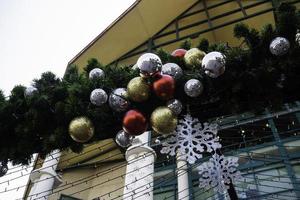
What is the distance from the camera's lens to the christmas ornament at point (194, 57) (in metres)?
2.95

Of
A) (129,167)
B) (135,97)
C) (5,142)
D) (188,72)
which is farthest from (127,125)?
(129,167)

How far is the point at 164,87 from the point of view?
271cm

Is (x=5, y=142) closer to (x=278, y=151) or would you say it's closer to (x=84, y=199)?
(x=278, y=151)

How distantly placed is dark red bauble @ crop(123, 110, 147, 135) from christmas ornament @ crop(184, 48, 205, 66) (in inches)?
24.1

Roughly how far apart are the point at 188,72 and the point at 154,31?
309 inches

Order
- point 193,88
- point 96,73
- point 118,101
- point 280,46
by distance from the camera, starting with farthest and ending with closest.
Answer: point 96,73, point 118,101, point 193,88, point 280,46

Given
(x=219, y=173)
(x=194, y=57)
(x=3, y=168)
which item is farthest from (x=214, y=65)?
(x=3, y=168)

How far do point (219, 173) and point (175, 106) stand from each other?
2.05ft

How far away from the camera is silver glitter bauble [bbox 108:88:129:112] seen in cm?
283

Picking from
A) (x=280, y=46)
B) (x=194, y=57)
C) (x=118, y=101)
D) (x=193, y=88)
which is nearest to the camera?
(x=280, y=46)

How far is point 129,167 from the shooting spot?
6.89 metres

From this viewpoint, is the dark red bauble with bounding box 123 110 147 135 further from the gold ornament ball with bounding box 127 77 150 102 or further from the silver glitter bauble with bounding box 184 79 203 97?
the silver glitter bauble with bounding box 184 79 203 97

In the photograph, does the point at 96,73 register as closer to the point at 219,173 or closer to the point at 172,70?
the point at 172,70

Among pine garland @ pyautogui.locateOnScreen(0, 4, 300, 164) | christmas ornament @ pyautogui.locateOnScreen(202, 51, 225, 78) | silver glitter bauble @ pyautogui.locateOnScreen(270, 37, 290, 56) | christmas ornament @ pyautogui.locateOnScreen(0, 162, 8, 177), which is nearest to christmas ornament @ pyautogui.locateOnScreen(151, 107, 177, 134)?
pine garland @ pyautogui.locateOnScreen(0, 4, 300, 164)
